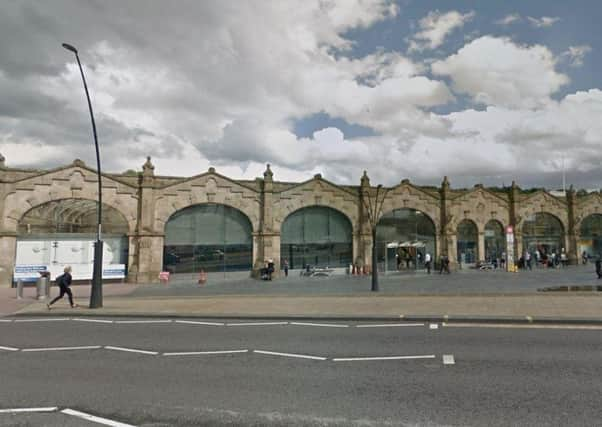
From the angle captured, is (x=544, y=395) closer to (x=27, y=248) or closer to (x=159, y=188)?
(x=159, y=188)

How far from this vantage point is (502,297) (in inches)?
565

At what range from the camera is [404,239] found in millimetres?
31141

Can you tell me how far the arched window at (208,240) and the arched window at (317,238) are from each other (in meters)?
3.05

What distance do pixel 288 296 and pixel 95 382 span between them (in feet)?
35.4

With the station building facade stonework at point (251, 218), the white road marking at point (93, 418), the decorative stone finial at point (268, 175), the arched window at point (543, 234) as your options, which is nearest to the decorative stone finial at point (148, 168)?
the station building facade stonework at point (251, 218)

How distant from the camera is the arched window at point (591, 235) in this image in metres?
36.8

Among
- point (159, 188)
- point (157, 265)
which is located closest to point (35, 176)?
point (159, 188)

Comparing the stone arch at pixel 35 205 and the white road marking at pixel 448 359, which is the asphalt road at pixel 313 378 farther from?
the stone arch at pixel 35 205

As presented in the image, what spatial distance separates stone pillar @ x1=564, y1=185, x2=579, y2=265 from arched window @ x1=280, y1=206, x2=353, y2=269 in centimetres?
2288

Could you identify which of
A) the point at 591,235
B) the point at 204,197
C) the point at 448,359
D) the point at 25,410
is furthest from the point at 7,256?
the point at 591,235

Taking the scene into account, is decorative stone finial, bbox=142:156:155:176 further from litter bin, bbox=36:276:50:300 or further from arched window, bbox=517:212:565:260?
arched window, bbox=517:212:565:260

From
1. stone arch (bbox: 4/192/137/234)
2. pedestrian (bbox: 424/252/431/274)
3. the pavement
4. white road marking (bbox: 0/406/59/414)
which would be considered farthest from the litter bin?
pedestrian (bbox: 424/252/431/274)

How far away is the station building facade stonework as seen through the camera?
2389cm

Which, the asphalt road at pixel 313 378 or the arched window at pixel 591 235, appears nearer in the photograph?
the asphalt road at pixel 313 378
